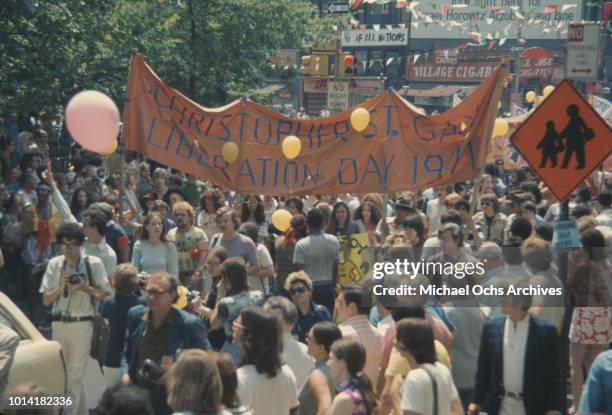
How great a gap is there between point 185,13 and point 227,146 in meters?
12.5

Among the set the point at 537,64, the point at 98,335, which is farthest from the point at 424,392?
the point at 537,64

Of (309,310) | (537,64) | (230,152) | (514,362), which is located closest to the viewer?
(514,362)

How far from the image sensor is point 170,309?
6895mm

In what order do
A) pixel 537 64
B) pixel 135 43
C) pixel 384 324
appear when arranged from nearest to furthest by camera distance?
1. pixel 384 324
2. pixel 135 43
3. pixel 537 64

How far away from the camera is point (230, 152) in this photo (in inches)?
491

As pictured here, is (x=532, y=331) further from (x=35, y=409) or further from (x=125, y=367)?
(x=35, y=409)

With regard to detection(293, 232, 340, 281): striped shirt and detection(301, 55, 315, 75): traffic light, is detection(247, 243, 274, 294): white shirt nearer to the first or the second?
detection(293, 232, 340, 281): striped shirt

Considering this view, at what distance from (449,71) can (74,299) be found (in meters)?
50.4

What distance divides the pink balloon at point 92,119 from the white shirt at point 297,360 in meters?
4.66

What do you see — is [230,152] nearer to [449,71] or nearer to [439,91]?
[439,91]

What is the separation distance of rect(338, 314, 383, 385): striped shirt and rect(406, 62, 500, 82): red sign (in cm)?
Answer: 4861

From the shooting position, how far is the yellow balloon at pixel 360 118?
1255 centimetres

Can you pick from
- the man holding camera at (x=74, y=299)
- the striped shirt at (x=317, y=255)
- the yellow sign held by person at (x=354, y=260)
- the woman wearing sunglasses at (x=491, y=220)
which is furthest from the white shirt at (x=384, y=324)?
the woman wearing sunglasses at (x=491, y=220)

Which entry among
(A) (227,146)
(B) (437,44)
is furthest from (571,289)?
(B) (437,44)
